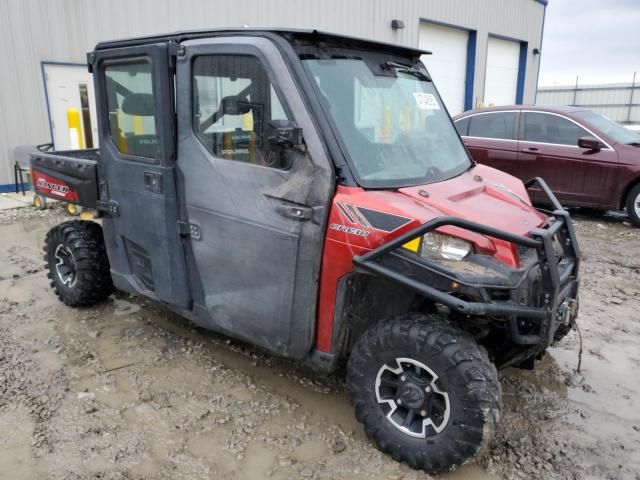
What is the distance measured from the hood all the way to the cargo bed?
2.48 metres

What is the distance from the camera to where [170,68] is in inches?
125

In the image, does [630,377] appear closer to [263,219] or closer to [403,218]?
[403,218]

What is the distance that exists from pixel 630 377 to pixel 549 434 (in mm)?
1038

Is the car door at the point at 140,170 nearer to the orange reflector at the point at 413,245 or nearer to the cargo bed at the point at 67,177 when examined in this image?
the cargo bed at the point at 67,177

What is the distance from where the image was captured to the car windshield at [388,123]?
275 cm

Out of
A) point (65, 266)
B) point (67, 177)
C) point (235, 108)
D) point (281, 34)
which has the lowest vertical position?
point (65, 266)

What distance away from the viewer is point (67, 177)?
425 centimetres

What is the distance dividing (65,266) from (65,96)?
20.7ft

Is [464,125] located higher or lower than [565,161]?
higher

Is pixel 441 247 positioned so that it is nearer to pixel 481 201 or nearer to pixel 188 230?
pixel 481 201

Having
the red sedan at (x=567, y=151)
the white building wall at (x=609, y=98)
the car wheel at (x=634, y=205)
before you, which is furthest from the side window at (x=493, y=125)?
the white building wall at (x=609, y=98)

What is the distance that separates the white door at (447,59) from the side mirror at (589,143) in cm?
979

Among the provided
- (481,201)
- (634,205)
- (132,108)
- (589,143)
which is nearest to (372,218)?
(481,201)

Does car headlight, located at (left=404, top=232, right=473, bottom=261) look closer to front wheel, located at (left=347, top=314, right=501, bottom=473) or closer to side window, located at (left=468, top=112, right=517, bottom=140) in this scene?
front wheel, located at (left=347, top=314, right=501, bottom=473)
